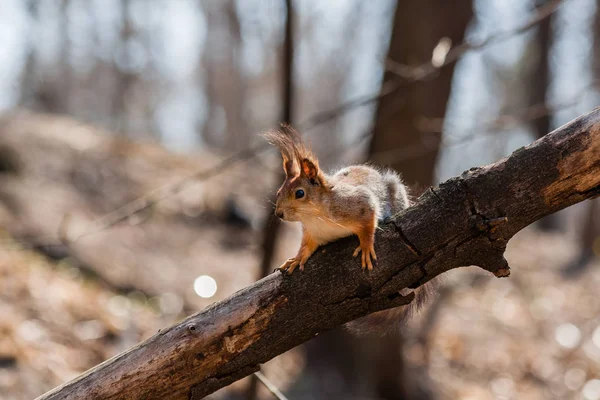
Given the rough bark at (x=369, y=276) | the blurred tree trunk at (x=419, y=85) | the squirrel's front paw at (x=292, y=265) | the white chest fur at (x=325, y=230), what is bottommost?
the rough bark at (x=369, y=276)

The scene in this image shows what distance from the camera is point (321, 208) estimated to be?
2.16m

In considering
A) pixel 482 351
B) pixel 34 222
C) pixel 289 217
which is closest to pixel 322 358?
pixel 482 351

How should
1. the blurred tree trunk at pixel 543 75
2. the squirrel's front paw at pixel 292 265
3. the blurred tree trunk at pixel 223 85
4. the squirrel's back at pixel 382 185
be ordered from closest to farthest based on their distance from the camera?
the squirrel's front paw at pixel 292 265 → the squirrel's back at pixel 382 185 → the blurred tree trunk at pixel 543 75 → the blurred tree trunk at pixel 223 85

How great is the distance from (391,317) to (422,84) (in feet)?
10.6

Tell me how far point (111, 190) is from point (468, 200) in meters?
6.28

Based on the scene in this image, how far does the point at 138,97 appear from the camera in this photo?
85.0ft

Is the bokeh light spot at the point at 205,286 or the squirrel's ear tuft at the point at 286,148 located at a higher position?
the bokeh light spot at the point at 205,286

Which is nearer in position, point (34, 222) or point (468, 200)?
point (468, 200)

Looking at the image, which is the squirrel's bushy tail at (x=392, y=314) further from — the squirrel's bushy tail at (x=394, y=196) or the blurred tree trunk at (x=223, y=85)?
the blurred tree trunk at (x=223, y=85)

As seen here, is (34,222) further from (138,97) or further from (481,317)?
(138,97)

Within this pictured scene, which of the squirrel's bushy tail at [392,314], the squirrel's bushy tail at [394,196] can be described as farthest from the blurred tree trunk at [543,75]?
the squirrel's bushy tail at [392,314]

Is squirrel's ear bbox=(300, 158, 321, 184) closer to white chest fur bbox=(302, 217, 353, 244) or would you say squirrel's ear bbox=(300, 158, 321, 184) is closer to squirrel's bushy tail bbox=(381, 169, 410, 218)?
white chest fur bbox=(302, 217, 353, 244)

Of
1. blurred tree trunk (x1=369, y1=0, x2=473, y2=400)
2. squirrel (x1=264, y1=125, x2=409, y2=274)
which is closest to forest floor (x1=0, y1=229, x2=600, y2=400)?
blurred tree trunk (x1=369, y1=0, x2=473, y2=400)

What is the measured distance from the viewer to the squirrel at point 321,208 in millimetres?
2049
